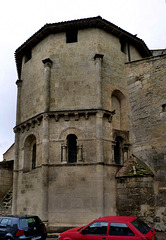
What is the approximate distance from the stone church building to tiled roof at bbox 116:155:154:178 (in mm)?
56

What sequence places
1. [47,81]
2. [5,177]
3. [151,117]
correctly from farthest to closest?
1. [5,177]
2. [47,81]
3. [151,117]

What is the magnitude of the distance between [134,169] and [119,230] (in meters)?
6.66

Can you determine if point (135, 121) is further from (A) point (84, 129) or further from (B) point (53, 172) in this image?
(B) point (53, 172)

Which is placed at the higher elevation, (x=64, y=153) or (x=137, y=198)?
(x=64, y=153)

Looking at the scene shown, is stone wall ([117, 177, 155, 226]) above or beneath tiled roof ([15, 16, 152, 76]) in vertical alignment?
beneath

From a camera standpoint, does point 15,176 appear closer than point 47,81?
No

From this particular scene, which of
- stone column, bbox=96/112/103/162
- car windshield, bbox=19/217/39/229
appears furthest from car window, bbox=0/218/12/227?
stone column, bbox=96/112/103/162

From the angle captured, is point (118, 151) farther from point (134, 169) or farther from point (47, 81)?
point (47, 81)

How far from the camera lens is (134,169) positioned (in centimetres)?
1383

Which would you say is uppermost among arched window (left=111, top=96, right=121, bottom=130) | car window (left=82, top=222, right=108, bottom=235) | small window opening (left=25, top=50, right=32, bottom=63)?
small window opening (left=25, top=50, right=32, bottom=63)

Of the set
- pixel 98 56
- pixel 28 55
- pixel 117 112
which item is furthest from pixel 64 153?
pixel 28 55

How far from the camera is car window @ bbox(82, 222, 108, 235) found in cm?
765

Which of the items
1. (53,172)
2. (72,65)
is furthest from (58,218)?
(72,65)

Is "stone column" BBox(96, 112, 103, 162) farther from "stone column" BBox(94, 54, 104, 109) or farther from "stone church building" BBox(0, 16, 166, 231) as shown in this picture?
"stone column" BBox(94, 54, 104, 109)
